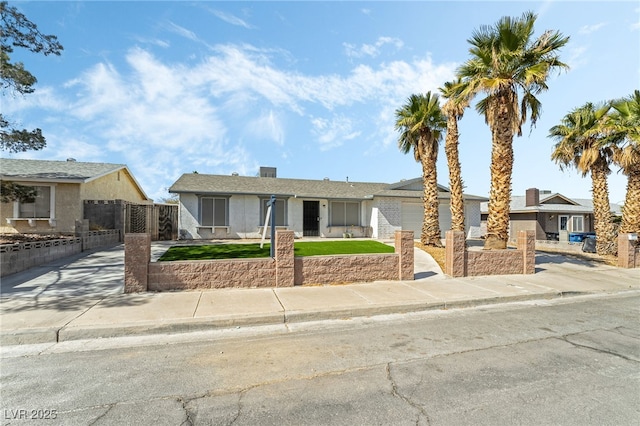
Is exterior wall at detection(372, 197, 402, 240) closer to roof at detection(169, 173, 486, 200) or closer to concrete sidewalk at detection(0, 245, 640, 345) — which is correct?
roof at detection(169, 173, 486, 200)

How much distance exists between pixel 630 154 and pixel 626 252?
169 inches

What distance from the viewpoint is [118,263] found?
10227 mm

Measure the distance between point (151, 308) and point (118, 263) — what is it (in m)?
5.71

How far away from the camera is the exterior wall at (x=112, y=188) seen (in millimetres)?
16344

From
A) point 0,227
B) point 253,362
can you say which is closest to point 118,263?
point 253,362

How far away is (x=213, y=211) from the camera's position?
56.8 ft

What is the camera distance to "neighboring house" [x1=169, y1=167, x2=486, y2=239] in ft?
56.0

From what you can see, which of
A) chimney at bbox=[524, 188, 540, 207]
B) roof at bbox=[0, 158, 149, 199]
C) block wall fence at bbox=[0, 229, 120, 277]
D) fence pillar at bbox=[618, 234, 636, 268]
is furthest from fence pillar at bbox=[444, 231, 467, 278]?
chimney at bbox=[524, 188, 540, 207]

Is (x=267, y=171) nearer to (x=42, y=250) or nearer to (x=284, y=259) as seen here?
(x=42, y=250)

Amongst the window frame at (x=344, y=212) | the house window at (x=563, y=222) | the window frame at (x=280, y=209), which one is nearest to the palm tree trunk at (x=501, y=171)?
the window frame at (x=344, y=212)

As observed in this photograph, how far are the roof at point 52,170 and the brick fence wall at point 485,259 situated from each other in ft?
56.5

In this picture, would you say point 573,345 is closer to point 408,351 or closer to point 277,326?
point 408,351

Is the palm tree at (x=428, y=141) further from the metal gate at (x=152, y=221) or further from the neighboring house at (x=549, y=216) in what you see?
the metal gate at (x=152, y=221)

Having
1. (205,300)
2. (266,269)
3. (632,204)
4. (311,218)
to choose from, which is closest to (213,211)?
(311,218)
